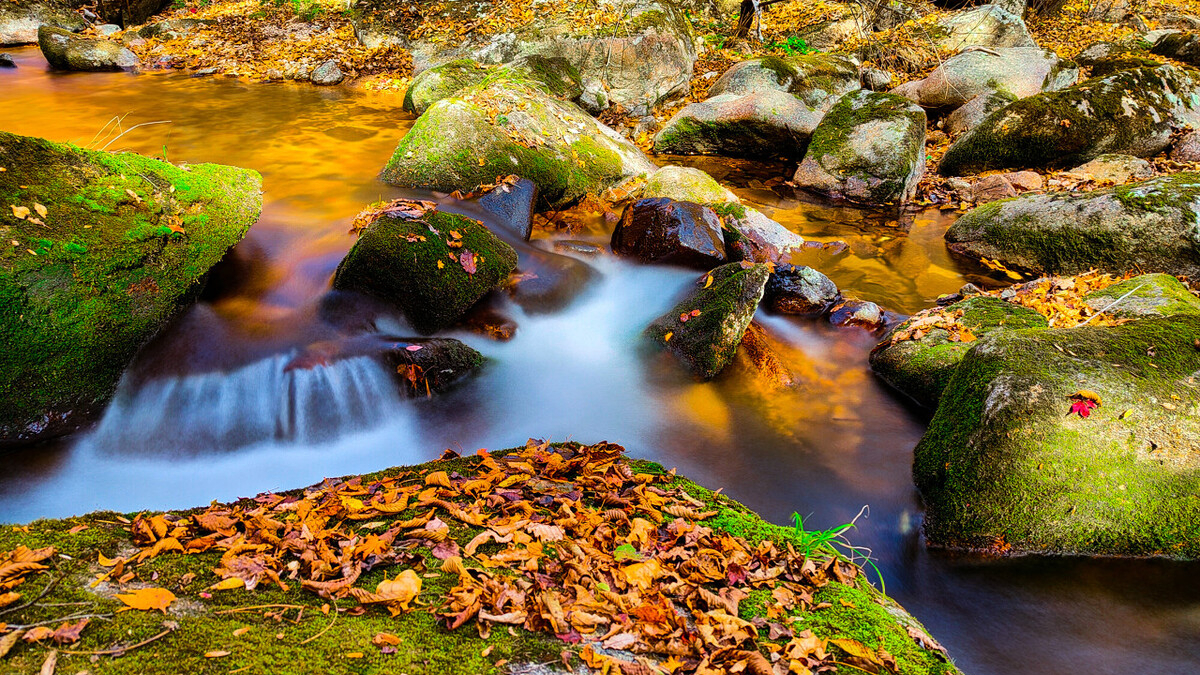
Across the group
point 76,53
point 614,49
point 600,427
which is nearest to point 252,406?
point 600,427

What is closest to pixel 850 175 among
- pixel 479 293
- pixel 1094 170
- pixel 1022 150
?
pixel 1022 150

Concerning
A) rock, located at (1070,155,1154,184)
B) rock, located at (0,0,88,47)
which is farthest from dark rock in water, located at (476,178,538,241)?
rock, located at (0,0,88,47)

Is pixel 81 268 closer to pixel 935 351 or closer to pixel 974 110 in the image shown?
pixel 935 351

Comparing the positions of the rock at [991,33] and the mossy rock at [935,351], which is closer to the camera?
the mossy rock at [935,351]

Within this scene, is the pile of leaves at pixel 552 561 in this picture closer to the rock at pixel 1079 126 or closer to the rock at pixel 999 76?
the rock at pixel 1079 126

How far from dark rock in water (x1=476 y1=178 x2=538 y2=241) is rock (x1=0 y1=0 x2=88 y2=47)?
17.4 m

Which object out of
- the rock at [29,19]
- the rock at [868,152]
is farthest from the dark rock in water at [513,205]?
the rock at [29,19]

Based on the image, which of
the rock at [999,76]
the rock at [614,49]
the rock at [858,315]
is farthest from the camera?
the rock at [614,49]

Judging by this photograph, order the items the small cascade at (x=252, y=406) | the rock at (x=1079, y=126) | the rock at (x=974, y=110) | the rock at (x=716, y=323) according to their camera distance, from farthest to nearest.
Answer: the rock at (x=974, y=110) < the rock at (x=1079, y=126) < the rock at (x=716, y=323) < the small cascade at (x=252, y=406)

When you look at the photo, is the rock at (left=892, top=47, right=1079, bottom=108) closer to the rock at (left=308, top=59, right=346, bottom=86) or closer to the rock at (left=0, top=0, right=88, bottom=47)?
the rock at (left=308, top=59, right=346, bottom=86)

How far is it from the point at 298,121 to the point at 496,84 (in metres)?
4.51

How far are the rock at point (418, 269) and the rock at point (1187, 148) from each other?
11.6 metres

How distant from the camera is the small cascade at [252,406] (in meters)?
4.48

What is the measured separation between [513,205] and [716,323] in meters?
3.07
